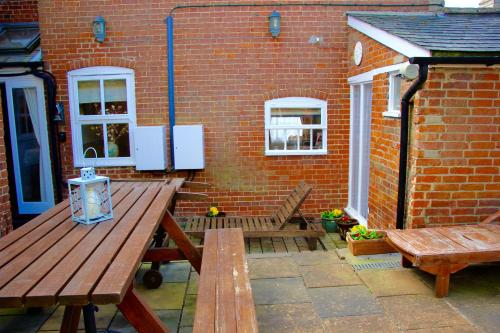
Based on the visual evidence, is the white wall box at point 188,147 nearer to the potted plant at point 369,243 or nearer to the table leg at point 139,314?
the potted plant at point 369,243

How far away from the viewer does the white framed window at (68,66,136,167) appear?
6.57 meters

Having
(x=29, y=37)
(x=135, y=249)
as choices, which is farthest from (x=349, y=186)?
(x=29, y=37)

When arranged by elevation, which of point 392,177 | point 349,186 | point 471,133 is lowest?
point 349,186

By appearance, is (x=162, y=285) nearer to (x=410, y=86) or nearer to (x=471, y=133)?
(x=410, y=86)

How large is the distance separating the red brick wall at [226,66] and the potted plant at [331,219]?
61 cm

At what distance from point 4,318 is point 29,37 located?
5.32 metres

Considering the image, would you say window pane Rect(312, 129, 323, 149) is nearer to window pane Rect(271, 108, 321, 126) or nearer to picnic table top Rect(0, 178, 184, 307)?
window pane Rect(271, 108, 321, 126)

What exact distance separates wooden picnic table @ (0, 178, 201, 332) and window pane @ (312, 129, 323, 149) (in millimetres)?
3806

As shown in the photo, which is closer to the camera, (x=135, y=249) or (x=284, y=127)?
(x=135, y=249)

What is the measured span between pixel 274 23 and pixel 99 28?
276cm

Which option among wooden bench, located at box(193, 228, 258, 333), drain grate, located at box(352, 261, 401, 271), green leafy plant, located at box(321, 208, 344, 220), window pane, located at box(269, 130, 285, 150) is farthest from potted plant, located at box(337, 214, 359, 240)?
wooden bench, located at box(193, 228, 258, 333)

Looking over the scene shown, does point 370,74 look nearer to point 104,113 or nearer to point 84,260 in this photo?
point 104,113

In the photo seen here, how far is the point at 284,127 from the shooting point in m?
6.70

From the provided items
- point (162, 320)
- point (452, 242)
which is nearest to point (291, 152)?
point (452, 242)
